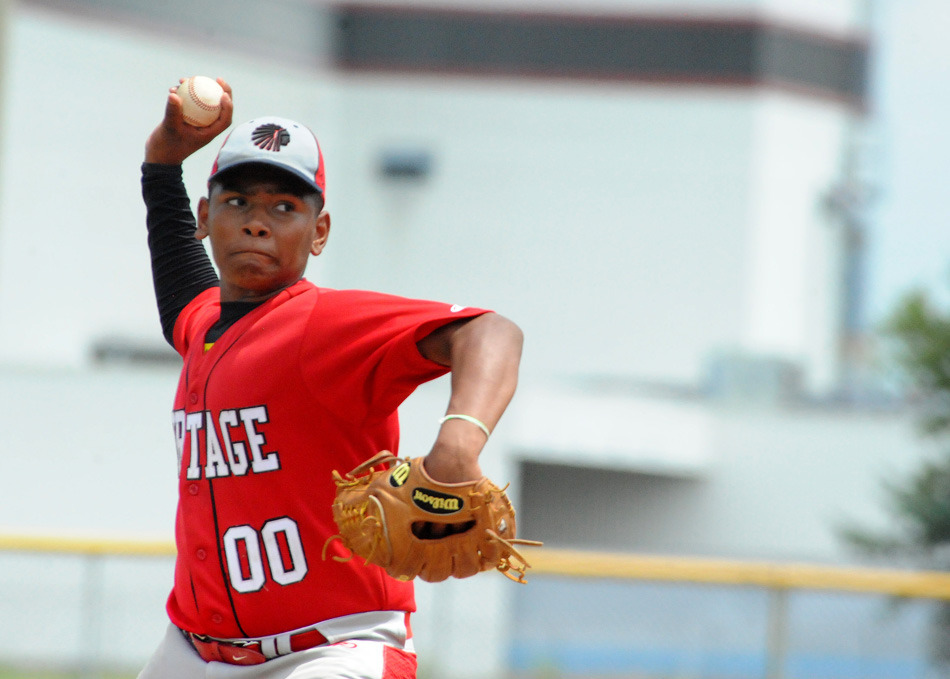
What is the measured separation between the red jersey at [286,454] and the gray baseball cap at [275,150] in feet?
0.82

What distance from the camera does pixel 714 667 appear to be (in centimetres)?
719

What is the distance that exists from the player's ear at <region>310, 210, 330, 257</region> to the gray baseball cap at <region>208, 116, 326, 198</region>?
0.09 m

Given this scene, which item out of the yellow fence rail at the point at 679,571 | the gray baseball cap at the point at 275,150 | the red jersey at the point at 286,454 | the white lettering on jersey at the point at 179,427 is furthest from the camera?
the yellow fence rail at the point at 679,571

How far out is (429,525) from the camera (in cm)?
202

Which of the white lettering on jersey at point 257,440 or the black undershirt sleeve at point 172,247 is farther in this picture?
the black undershirt sleeve at point 172,247

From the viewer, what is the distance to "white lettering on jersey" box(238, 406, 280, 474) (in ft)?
7.96

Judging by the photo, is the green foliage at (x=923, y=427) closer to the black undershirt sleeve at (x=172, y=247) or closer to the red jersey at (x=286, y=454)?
the black undershirt sleeve at (x=172, y=247)

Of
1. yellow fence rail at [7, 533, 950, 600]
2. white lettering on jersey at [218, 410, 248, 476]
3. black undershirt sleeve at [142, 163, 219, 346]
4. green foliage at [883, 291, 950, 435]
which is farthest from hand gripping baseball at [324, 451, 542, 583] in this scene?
green foliage at [883, 291, 950, 435]

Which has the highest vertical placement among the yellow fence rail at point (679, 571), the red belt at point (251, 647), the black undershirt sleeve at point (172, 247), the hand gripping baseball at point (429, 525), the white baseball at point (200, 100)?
the white baseball at point (200, 100)

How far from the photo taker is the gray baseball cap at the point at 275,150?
8.16 ft

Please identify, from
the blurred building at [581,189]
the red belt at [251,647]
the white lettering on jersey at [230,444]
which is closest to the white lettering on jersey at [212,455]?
the white lettering on jersey at [230,444]

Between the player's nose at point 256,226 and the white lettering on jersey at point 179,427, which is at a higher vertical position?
the player's nose at point 256,226

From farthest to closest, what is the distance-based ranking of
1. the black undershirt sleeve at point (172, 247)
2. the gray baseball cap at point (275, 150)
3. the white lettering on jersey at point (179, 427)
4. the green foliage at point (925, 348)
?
1. the green foliage at point (925, 348)
2. the black undershirt sleeve at point (172, 247)
3. the white lettering on jersey at point (179, 427)
4. the gray baseball cap at point (275, 150)

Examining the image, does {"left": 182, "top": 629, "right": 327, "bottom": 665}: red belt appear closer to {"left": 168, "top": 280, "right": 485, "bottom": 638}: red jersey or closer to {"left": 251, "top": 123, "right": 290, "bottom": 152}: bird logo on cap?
{"left": 168, "top": 280, "right": 485, "bottom": 638}: red jersey
